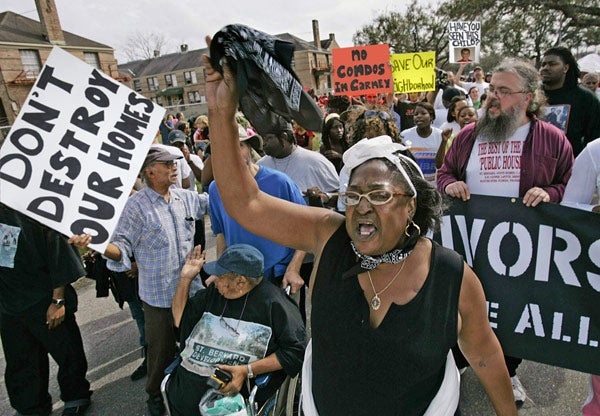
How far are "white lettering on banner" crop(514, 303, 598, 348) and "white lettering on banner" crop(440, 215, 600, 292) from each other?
0.64 ft

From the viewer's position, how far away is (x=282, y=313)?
95.3 inches

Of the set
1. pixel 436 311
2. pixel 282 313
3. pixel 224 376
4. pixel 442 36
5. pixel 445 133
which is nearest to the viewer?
pixel 436 311

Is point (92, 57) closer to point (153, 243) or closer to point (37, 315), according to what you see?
point (37, 315)

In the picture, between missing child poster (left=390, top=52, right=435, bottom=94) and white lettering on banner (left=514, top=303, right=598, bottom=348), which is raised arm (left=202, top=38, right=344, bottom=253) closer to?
white lettering on banner (left=514, top=303, right=598, bottom=348)

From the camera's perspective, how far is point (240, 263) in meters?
2.36

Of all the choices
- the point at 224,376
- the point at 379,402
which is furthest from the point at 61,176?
the point at 379,402

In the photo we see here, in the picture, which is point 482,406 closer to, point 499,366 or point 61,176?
point 499,366

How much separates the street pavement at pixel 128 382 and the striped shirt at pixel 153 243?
0.97m

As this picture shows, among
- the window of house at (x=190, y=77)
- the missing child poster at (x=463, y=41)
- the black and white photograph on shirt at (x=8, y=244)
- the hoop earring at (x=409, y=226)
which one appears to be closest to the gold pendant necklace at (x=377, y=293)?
the hoop earring at (x=409, y=226)

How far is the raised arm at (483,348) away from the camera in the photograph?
143 cm

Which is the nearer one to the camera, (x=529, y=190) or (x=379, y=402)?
(x=379, y=402)

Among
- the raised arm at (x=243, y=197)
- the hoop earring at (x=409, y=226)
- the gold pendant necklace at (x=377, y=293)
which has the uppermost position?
the raised arm at (x=243, y=197)

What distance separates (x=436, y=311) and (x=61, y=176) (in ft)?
7.00

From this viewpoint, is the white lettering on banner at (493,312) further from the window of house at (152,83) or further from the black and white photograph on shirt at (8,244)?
the window of house at (152,83)
